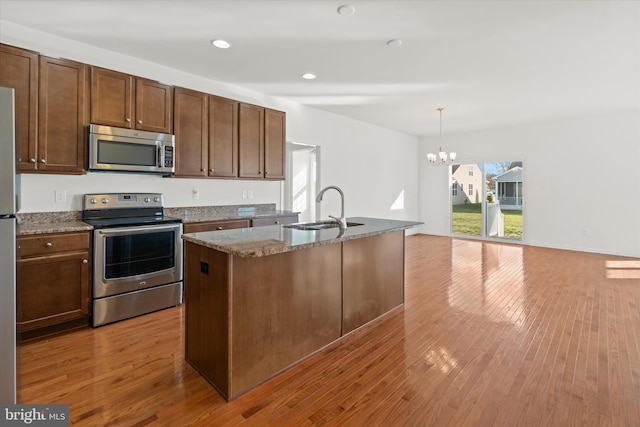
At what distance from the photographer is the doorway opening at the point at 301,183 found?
22.7ft

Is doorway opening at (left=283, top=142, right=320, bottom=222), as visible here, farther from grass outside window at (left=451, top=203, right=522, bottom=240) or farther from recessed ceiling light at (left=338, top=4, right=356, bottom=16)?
recessed ceiling light at (left=338, top=4, right=356, bottom=16)

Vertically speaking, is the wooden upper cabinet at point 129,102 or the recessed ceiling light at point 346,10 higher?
the recessed ceiling light at point 346,10

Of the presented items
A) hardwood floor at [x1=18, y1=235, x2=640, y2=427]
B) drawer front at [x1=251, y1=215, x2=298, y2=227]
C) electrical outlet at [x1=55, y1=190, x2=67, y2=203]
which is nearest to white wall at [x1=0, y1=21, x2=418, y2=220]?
electrical outlet at [x1=55, y1=190, x2=67, y2=203]

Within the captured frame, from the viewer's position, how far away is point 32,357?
2.32 meters

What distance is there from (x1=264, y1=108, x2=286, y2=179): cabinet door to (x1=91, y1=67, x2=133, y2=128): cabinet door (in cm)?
170

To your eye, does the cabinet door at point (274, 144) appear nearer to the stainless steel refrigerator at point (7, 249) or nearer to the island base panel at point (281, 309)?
the island base panel at point (281, 309)

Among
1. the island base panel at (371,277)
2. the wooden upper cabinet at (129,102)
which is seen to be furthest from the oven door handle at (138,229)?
the island base panel at (371,277)

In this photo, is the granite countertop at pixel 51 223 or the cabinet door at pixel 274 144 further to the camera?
the cabinet door at pixel 274 144

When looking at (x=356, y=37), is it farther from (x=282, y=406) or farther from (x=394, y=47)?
(x=282, y=406)

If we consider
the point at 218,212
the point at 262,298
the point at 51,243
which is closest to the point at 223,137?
the point at 218,212

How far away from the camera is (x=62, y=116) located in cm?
285

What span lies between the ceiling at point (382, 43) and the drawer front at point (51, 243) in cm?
183

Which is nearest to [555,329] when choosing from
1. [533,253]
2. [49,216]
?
[533,253]

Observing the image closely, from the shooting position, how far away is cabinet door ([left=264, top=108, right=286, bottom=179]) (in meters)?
4.50
